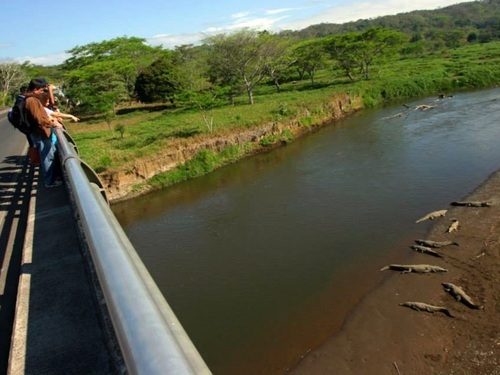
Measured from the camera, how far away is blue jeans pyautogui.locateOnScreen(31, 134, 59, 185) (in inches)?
219

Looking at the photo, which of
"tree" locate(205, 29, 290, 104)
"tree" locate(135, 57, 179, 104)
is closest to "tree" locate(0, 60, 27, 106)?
"tree" locate(135, 57, 179, 104)

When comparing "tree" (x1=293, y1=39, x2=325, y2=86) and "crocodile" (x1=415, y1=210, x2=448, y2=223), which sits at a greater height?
"tree" (x1=293, y1=39, x2=325, y2=86)

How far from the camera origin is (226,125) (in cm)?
2434

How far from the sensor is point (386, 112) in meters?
30.2

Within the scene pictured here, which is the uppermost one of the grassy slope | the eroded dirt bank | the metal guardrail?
the metal guardrail

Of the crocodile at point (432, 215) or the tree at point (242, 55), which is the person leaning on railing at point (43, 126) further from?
the tree at point (242, 55)

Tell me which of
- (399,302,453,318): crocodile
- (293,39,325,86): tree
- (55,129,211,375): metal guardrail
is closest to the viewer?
(55,129,211,375): metal guardrail

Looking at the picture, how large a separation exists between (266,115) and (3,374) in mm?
24593

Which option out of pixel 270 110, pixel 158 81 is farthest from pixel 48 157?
pixel 158 81

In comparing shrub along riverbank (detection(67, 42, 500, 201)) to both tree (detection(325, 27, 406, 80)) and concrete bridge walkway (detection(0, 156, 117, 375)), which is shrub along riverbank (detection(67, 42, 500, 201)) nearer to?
tree (detection(325, 27, 406, 80))

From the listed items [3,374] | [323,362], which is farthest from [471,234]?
[3,374]

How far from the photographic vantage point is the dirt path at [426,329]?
7.76 metres

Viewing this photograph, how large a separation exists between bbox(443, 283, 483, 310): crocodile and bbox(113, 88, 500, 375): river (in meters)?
1.72

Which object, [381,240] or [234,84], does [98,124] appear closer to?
[234,84]
